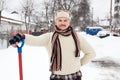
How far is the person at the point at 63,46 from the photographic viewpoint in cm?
366

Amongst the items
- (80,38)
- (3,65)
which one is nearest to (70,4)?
(3,65)

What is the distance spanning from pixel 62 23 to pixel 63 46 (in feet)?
0.90

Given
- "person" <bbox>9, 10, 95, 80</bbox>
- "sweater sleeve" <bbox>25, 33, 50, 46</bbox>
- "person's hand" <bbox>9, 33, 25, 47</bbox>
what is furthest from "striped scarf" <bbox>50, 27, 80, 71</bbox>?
"person's hand" <bbox>9, 33, 25, 47</bbox>

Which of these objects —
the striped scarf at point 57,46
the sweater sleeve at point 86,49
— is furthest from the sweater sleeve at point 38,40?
the sweater sleeve at point 86,49

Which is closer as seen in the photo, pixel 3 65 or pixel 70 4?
pixel 3 65

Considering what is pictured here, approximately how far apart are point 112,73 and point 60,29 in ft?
19.9

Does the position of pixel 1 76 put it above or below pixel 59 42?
below

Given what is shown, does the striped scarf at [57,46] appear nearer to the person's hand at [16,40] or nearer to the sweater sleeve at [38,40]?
the sweater sleeve at [38,40]

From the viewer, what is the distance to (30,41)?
12.2 feet

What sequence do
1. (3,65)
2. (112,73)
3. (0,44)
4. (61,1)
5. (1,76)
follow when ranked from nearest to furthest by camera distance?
1. (1,76)
2. (112,73)
3. (3,65)
4. (0,44)
5. (61,1)

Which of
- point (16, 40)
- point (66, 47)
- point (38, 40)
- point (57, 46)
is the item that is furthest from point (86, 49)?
point (16, 40)

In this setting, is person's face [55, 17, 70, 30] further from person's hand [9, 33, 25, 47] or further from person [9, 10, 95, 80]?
person's hand [9, 33, 25, 47]

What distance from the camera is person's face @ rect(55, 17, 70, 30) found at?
12.0 ft

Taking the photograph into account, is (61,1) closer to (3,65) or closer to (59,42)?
(3,65)
